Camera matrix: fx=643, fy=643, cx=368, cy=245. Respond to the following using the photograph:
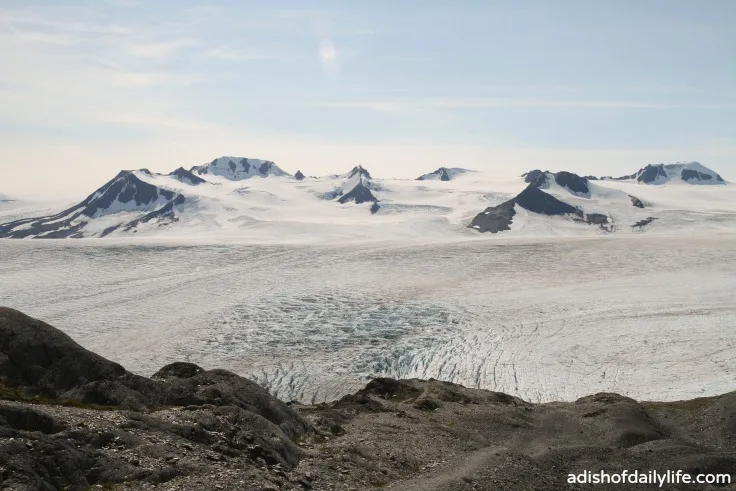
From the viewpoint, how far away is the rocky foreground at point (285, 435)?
18453mm

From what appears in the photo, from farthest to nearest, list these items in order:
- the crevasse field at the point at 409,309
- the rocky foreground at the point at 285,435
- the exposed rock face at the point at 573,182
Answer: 1. the exposed rock face at the point at 573,182
2. the crevasse field at the point at 409,309
3. the rocky foreground at the point at 285,435

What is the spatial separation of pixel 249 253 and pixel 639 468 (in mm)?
65566

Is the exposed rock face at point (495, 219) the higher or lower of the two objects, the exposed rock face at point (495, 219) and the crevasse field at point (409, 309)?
the higher

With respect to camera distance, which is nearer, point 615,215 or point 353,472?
point 353,472

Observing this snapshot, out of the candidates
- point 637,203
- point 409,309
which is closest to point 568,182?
point 637,203

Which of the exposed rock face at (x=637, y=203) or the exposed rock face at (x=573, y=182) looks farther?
the exposed rock face at (x=573, y=182)

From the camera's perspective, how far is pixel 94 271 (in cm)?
7306

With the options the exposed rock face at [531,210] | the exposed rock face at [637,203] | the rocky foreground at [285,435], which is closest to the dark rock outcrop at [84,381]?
the rocky foreground at [285,435]

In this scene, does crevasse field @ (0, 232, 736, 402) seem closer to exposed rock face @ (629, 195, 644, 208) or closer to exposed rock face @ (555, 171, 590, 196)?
exposed rock face @ (629, 195, 644, 208)

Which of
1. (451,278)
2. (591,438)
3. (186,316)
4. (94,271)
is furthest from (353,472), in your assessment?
(94,271)

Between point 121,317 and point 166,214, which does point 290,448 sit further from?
point 166,214

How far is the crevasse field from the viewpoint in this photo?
4519 centimetres

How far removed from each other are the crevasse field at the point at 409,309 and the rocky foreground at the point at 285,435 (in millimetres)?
10167

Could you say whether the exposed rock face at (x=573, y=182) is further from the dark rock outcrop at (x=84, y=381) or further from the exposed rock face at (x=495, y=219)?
the dark rock outcrop at (x=84, y=381)
